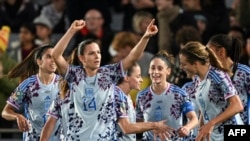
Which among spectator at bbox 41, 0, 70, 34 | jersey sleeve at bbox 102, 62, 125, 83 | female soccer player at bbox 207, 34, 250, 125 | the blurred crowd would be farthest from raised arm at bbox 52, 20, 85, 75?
spectator at bbox 41, 0, 70, 34

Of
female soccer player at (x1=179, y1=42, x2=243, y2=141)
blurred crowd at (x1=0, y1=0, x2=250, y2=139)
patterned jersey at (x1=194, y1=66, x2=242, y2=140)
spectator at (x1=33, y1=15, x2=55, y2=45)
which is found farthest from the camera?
spectator at (x1=33, y1=15, x2=55, y2=45)

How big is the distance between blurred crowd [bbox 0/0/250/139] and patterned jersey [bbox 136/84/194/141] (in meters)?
2.40

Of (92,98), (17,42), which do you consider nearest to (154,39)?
(17,42)

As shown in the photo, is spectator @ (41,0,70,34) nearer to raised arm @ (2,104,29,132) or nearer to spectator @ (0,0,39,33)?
spectator @ (0,0,39,33)

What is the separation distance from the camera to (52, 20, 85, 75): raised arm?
12.7 meters

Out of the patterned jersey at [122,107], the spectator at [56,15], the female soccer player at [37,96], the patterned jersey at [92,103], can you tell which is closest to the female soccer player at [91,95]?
the patterned jersey at [92,103]

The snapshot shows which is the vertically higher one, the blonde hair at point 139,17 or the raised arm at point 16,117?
the blonde hair at point 139,17

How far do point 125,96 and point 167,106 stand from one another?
2.10 feet

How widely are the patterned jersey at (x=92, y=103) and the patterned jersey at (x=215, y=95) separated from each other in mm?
1066

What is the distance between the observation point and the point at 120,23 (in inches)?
762

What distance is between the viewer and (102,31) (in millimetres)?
18156

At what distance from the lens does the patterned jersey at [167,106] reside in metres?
14.0

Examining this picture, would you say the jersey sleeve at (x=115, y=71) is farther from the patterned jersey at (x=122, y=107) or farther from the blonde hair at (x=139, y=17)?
the blonde hair at (x=139, y=17)

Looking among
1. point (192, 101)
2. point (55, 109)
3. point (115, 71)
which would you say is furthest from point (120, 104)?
point (192, 101)
